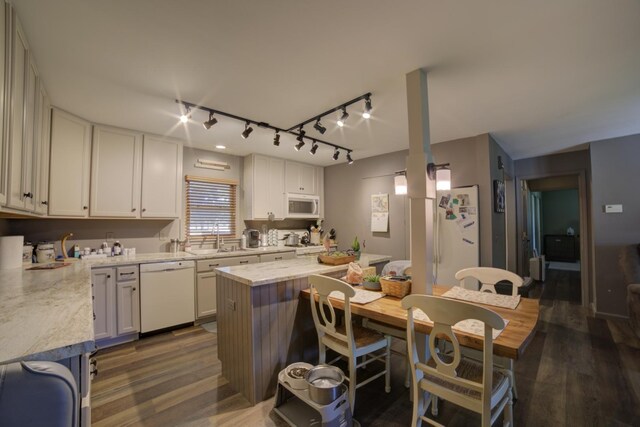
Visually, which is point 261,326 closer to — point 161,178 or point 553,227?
point 161,178

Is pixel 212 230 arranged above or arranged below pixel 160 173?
below

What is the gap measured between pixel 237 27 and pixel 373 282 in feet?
6.79

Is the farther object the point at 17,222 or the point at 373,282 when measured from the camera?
the point at 17,222

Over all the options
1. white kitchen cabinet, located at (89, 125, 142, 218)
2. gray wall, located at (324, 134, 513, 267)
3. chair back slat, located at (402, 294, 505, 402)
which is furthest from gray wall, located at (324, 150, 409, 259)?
white kitchen cabinet, located at (89, 125, 142, 218)

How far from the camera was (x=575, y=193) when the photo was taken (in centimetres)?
832

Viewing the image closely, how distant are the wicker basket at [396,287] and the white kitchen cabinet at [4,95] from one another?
2.37 m

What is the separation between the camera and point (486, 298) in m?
1.97

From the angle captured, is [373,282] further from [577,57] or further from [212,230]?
[212,230]

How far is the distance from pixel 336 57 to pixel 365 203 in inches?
127

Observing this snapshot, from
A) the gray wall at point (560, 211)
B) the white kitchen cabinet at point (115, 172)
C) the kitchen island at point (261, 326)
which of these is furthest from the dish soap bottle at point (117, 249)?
the gray wall at point (560, 211)

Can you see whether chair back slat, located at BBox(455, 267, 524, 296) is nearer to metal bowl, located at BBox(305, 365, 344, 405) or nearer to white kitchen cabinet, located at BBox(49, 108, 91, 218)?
metal bowl, located at BBox(305, 365, 344, 405)

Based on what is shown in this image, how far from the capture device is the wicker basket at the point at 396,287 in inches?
80.2

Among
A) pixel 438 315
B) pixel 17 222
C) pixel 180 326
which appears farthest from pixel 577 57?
pixel 17 222

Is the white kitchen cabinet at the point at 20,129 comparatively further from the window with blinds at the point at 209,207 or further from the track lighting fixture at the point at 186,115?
the window with blinds at the point at 209,207
